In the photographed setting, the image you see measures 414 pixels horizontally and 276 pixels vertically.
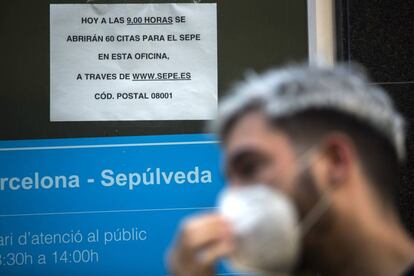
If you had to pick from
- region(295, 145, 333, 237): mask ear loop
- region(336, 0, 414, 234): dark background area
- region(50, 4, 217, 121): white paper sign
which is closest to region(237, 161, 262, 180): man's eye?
region(295, 145, 333, 237): mask ear loop

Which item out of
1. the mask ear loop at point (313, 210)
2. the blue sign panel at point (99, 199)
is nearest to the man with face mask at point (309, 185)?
the mask ear loop at point (313, 210)

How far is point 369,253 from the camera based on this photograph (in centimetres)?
203

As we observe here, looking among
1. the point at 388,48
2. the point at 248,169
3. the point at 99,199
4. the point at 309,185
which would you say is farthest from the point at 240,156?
the point at 388,48

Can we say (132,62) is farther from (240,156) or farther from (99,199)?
(240,156)

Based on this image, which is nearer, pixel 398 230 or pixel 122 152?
pixel 398 230

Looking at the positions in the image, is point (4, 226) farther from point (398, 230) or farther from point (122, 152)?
point (398, 230)

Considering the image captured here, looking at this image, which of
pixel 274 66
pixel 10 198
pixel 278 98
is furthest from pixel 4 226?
pixel 278 98

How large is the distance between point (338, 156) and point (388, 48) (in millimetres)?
2421

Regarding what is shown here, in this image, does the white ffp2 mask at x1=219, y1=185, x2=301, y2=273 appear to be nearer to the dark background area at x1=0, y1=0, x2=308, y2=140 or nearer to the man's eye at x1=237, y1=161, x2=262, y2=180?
the man's eye at x1=237, y1=161, x2=262, y2=180

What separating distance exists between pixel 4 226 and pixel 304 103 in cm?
274

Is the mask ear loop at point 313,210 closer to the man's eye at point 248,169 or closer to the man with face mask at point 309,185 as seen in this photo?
the man with face mask at point 309,185

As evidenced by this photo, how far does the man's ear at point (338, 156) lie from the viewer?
2.04m

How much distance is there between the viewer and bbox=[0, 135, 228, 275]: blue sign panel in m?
4.24

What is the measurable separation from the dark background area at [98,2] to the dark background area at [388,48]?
0.29 meters
